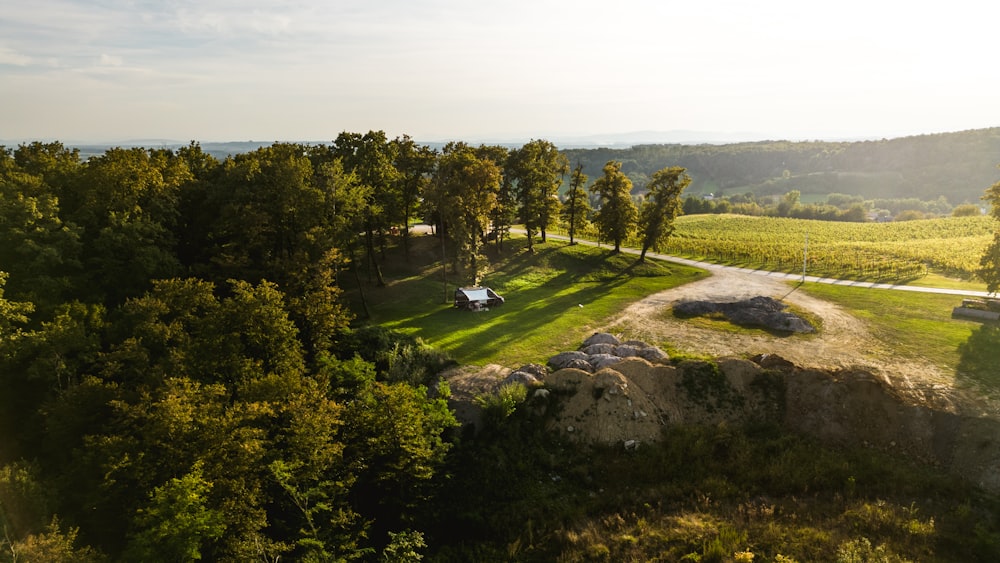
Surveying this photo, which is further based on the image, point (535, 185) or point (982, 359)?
point (535, 185)

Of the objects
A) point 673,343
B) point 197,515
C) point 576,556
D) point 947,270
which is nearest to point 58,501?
point 197,515

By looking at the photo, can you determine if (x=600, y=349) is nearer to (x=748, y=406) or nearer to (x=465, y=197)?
(x=748, y=406)


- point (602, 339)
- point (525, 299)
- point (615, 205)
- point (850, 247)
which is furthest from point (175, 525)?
point (850, 247)

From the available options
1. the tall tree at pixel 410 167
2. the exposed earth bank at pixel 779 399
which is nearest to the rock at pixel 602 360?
the exposed earth bank at pixel 779 399

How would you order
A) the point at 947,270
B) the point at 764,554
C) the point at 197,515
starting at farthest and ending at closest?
1. the point at 947,270
2. the point at 764,554
3. the point at 197,515

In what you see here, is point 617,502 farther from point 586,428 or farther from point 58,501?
point 58,501

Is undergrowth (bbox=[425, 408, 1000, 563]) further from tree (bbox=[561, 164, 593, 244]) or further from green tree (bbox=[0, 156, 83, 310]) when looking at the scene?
tree (bbox=[561, 164, 593, 244])
